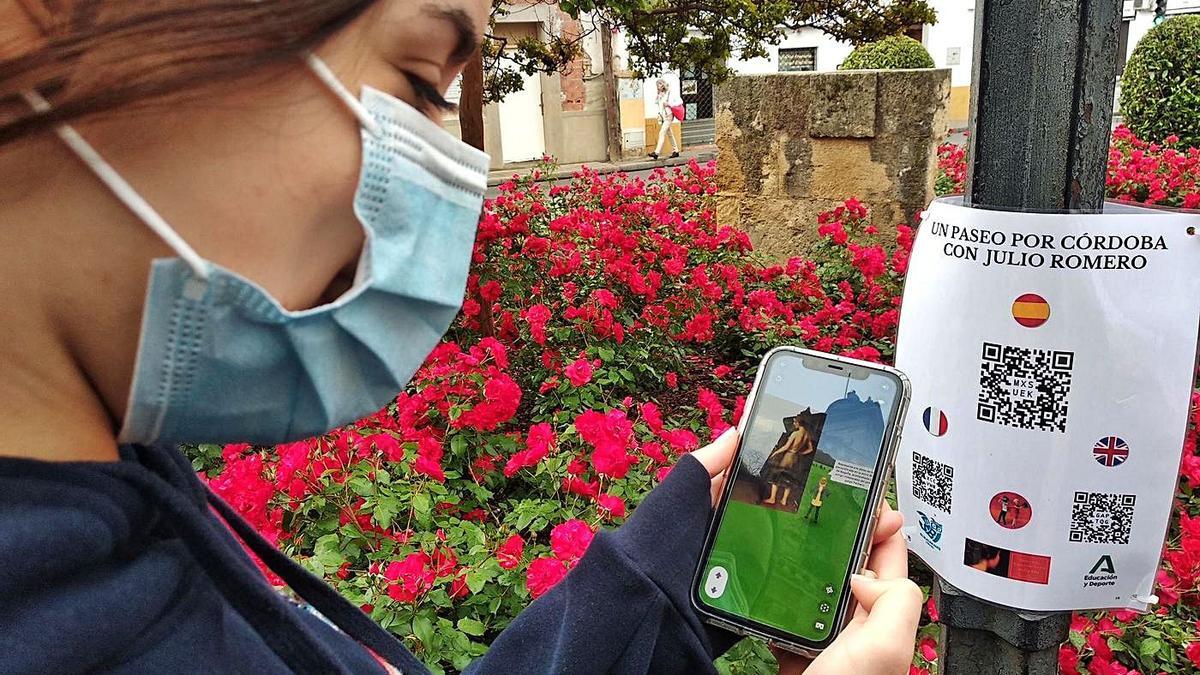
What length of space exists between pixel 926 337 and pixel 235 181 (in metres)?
1.16

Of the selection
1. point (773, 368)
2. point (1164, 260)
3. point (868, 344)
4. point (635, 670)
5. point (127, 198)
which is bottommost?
point (868, 344)

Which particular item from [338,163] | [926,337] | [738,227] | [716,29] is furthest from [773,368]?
[738,227]

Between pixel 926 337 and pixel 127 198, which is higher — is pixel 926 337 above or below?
below

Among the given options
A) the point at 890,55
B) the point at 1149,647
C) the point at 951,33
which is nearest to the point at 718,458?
the point at 1149,647

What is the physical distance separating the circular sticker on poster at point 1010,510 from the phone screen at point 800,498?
0.31 metres

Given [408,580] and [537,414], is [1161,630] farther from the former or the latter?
[537,414]

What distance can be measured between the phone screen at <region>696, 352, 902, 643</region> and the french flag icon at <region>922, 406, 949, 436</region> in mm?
248

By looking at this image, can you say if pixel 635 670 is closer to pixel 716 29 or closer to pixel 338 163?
pixel 338 163

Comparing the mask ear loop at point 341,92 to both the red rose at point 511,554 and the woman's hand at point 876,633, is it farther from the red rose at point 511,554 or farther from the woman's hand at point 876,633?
the red rose at point 511,554

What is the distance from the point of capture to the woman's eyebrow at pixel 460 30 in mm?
685

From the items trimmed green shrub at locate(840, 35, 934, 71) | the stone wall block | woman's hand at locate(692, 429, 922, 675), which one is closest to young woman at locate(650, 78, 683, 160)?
trimmed green shrub at locate(840, 35, 934, 71)

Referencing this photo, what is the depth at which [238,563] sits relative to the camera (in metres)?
0.70

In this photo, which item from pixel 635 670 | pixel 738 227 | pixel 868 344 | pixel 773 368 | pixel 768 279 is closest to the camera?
pixel 635 670

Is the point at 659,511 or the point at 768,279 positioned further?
the point at 768,279
